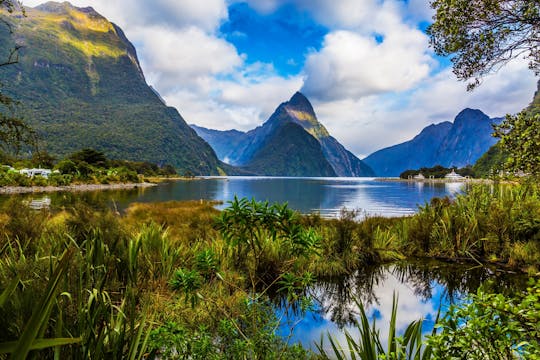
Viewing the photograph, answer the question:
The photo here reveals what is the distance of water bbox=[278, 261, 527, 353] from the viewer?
16.7 ft

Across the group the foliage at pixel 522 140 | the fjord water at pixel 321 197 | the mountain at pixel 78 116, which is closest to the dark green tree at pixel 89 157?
the fjord water at pixel 321 197

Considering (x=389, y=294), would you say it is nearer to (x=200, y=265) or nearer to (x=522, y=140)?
(x=522, y=140)

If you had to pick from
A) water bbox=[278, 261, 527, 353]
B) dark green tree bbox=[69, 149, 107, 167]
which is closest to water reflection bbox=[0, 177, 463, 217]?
water bbox=[278, 261, 527, 353]

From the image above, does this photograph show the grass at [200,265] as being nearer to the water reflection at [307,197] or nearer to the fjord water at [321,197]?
the water reflection at [307,197]

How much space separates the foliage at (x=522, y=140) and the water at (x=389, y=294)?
2.29 m

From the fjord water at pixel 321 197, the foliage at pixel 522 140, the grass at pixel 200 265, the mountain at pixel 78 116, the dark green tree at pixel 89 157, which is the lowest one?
the fjord water at pixel 321 197

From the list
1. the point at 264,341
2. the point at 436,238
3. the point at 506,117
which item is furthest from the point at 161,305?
the point at 436,238

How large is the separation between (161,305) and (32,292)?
9.99 feet

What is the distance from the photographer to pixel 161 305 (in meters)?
4.73

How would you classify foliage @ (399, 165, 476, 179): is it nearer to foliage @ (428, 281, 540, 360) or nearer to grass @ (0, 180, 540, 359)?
grass @ (0, 180, 540, 359)

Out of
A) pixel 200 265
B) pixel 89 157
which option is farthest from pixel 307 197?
pixel 89 157

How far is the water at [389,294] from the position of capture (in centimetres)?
508

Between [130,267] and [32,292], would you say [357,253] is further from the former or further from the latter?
[32,292]

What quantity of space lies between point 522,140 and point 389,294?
395 cm
